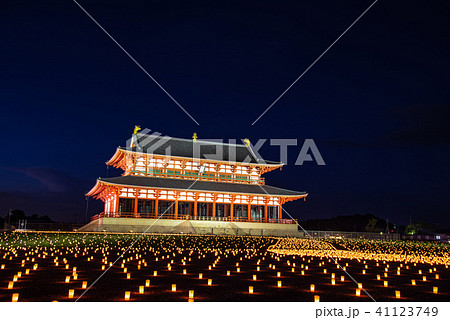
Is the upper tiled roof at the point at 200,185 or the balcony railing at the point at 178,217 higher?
the upper tiled roof at the point at 200,185

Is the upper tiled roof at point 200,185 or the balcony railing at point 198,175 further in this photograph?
the balcony railing at point 198,175

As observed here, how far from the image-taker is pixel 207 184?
4288cm

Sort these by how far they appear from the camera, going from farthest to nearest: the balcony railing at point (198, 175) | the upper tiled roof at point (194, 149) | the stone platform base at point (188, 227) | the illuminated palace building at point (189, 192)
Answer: the upper tiled roof at point (194, 149)
the balcony railing at point (198, 175)
the illuminated palace building at point (189, 192)
the stone platform base at point (188, 227)

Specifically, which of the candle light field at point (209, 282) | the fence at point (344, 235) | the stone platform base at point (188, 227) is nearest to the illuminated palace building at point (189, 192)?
the stone platform base at point (188, 227)

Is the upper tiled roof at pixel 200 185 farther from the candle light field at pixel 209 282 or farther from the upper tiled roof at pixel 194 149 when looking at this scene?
the candle light field at pixel 209 282

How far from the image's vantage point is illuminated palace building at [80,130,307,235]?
124 ft

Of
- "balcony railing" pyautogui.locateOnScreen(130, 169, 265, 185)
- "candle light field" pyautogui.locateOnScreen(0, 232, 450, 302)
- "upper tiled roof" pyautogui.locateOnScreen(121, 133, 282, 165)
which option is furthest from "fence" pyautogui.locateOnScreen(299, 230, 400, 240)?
"candle light field" pyautogui.locateOnScreen(0, 232, 450, 302)

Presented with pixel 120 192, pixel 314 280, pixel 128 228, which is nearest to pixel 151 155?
pixel 120 192

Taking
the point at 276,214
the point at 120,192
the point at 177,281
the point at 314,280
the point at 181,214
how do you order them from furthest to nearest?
the point at 276,214 < the point at 181,214 < the point at 120,192 < the point at 314,280 < the point at 177,281

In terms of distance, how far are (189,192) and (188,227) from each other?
17.8ft

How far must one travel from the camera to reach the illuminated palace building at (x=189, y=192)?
3778 centimetres

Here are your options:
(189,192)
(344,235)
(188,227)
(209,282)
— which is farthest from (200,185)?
(209,282)
